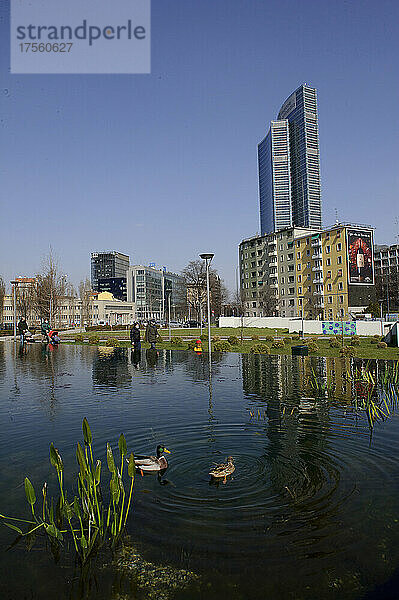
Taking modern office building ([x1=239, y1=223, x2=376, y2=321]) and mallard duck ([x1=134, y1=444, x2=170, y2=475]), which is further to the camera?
modern office building ([x1=239, y1=223, x2=376, y2=321])

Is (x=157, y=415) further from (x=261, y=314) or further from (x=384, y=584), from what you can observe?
(x=261, y=314)

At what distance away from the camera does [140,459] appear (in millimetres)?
8625

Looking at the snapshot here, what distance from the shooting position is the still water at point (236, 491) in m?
5.17

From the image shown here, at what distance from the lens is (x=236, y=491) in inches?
296

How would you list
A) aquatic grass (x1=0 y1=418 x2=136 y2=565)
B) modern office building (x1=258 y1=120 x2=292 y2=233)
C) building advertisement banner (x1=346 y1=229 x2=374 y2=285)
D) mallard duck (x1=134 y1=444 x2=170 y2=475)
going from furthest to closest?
1. modern office building (x1=258 y1=120 x2=292 y2=233)
2. building advertisement banner (x1=346 y1=229 x2=374 y2=285)
3. mallard duck (x1=134 y1=444 x2=170 y2=475)
4. aquatic grass (x1=0 y1=418 x2=136 y2=565)

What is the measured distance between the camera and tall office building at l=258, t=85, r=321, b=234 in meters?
178

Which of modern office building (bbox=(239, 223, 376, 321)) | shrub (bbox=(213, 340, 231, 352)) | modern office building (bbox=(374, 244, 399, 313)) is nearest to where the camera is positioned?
shrub (bbox=(213, 340, 231, 352))

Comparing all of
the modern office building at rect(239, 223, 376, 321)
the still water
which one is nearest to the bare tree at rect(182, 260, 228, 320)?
the modern office building at rect(239, 223, 376, 321)

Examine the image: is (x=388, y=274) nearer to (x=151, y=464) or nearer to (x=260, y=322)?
(x=260, y=322)

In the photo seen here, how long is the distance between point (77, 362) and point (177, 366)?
6960 mm

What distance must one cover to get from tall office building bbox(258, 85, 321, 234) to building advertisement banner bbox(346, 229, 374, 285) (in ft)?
325

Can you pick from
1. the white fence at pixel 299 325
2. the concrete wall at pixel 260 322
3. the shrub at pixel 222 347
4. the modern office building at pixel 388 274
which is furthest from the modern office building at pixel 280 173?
the shrub at pixel 222 347

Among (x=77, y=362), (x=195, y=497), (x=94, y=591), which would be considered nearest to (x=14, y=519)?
(x=94, y=591)

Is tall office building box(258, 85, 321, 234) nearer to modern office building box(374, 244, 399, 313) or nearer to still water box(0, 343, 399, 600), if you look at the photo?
modern office building box(374, 244, 399, 313)
